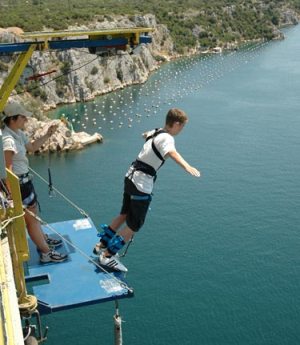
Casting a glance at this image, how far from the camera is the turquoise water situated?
2103 centimetres

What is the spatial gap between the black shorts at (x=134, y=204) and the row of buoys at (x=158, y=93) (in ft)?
130

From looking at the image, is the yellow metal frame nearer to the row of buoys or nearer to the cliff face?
the row of buoys

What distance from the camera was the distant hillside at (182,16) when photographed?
66438 mm

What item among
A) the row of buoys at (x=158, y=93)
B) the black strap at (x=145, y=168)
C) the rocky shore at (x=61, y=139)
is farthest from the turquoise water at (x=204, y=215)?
the black strap at (x=145, y=168)

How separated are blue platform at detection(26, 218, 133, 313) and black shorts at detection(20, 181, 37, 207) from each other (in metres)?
0.84

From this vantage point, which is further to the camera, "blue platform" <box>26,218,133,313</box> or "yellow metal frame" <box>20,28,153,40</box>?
"yellow metal frame" <box>20,28,153,40</box>

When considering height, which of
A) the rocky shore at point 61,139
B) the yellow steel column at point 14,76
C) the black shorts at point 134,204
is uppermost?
the yellow steel column at point 14,76

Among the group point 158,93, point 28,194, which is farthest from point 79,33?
point 158,93

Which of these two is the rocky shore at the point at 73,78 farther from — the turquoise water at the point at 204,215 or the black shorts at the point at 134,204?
the black shorts at the point at 134,204

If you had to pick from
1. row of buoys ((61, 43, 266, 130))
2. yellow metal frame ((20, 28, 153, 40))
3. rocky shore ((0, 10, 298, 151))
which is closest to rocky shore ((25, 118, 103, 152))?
rocky shore ((0, 10, 298, 151))

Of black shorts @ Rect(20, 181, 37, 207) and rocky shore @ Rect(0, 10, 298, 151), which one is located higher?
black shorts @ Rect(20, 181, 37, 207)

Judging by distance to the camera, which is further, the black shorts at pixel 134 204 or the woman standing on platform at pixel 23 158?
the black shorts at pixel 134 204

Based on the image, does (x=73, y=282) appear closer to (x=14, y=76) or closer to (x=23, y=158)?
(x=23, y=158)

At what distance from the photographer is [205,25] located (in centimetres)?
9225
